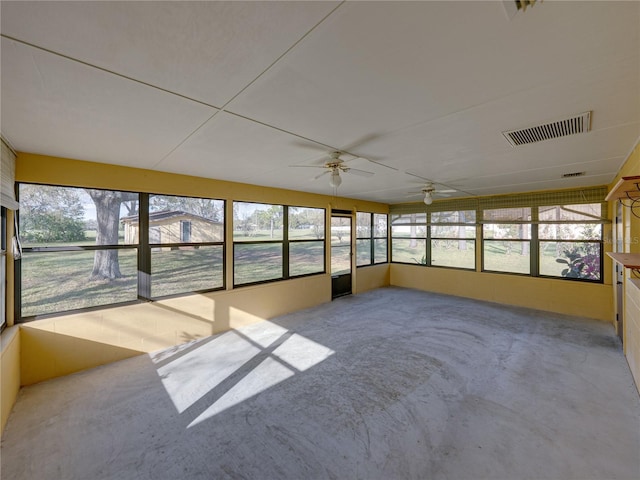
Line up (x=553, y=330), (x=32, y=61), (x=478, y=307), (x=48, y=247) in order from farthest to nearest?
(x=478, y=307)
(x=553, y=330)
(x=48, y=247)
(x=32, y=61)

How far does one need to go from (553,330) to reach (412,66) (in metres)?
4.84

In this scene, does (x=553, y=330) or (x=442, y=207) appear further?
(x=442, y=207)

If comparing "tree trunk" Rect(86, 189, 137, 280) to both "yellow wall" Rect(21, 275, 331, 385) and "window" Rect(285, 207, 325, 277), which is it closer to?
"yellow wall" Rect(21, 275, 331, 385)

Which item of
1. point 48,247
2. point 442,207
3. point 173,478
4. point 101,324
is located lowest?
point 173,478

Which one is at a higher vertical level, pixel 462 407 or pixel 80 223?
pixel 80 223

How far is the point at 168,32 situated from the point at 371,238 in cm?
652

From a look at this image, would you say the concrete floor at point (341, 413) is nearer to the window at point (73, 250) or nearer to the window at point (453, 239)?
the window at point (73, 250)

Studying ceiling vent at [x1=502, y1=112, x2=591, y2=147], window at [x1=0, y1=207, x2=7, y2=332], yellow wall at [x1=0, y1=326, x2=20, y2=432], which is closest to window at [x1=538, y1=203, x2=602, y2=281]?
ceiling vent at [x1=502, y1=112, x2=591, y2=147]

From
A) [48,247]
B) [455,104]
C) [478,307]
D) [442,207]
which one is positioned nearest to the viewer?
[455,104]

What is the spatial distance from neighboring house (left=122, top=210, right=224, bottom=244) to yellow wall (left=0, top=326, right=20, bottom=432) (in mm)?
1343

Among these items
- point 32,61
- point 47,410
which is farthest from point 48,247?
point 32,61

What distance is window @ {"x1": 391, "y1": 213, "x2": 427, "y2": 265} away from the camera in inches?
278

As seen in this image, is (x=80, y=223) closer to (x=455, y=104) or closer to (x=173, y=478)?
(x=173, y=478)

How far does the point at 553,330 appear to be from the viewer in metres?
4.11
